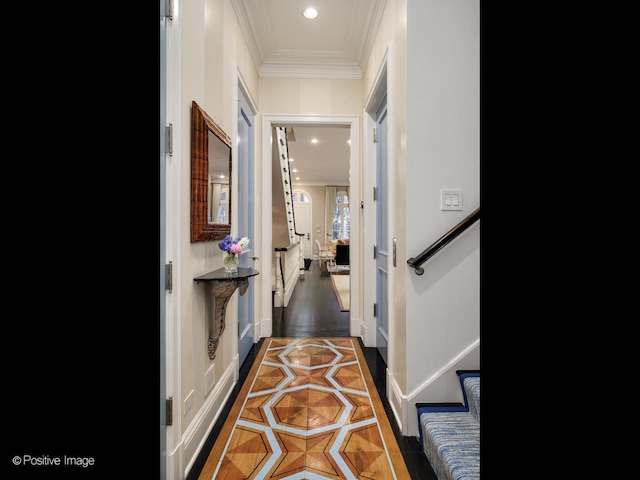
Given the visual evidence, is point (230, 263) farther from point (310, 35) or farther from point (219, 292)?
point (310, 35)

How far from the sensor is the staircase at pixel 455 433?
1303mm

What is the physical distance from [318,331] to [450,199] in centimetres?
230

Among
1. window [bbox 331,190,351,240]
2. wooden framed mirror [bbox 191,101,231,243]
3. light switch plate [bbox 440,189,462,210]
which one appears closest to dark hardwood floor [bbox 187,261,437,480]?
wooden framed mirror [bbox 191,101,231,243]

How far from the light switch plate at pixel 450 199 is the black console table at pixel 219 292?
1.12 metres

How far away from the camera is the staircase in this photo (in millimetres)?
1303

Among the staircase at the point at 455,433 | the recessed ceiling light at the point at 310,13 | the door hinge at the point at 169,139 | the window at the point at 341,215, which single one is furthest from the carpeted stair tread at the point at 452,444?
the window at the point at 341,215

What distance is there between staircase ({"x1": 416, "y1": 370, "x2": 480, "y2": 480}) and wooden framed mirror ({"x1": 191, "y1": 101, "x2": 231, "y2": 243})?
1417 mm

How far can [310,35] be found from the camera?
289 centimetres

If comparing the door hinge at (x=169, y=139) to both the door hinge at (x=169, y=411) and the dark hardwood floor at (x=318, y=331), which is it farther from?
the dark hardwood floor at (x=318, y=331)

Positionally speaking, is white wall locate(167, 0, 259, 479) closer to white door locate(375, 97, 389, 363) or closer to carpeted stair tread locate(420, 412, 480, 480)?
carpeted stair tread locate(420, 412, 480, 480)

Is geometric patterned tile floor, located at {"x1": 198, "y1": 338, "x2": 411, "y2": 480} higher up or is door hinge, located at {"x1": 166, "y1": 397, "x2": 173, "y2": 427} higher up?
door hinge, located at {"x1": 166, "y1": 397, "x2": 173, "y2": 427}
